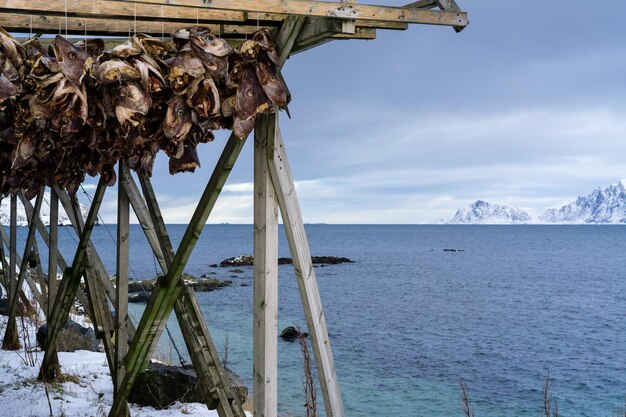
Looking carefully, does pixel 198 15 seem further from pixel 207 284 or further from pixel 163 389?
pixel 207 284

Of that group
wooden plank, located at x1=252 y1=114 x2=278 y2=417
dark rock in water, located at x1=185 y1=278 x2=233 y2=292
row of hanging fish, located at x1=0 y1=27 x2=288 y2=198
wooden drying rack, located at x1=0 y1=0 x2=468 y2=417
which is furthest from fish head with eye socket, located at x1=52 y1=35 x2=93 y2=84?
dark rock in water, located at x1=185 y1=278 x2=233 y2=292

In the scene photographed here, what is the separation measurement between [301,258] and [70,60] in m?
1.94

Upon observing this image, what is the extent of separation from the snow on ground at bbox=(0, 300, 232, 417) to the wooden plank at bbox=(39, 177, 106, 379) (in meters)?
0.30

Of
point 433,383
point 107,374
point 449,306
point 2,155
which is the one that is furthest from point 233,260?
point 2,155

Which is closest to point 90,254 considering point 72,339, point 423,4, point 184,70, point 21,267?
point 21,267

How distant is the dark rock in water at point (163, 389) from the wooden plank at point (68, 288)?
4.05 feet

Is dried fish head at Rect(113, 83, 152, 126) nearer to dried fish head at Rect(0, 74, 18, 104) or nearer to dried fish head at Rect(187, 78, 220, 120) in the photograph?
dried fish head at Rect(187, 78, 220, 120)

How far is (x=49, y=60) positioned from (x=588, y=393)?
19933 millimetres

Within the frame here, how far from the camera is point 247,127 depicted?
369cm

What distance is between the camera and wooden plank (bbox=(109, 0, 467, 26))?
11.5 ft

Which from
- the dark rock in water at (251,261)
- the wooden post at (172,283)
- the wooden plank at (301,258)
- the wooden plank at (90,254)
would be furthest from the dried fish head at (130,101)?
the dark rock in water at (251,261)

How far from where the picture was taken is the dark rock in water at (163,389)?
8.05 meters

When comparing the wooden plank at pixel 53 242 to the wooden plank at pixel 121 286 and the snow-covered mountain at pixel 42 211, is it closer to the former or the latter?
the snow-covered mountain at pixel 42 211

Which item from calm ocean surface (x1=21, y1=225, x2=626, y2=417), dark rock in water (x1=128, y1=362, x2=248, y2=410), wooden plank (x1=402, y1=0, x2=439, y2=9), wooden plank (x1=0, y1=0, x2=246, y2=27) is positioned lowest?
calm ocean surface (x1=21, y1=225, x2=626, y2=417)
